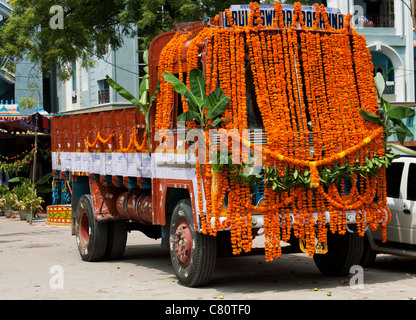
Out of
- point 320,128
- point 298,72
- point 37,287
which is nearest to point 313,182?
point 320,128

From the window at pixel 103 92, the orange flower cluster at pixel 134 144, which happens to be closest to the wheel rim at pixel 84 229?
the orange flower cluster at pixel 134 144

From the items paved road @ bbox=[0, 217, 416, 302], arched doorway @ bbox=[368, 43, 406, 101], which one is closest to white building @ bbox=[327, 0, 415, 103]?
arched doorway @ bbox=[368, 43, 406, 101]

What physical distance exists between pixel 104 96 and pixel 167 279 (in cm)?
2424

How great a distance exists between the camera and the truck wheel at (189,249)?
9023 mm

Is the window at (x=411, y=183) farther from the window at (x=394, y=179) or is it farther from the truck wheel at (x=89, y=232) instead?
the truck wheel at (x=89, y=232)

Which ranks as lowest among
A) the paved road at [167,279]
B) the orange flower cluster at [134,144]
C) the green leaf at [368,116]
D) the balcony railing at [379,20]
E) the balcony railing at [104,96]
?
the paved road at [167,279]

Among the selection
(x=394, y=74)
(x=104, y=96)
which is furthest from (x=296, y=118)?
(x=104, y=96)

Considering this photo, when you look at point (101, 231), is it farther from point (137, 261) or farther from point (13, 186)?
point (13, 186)

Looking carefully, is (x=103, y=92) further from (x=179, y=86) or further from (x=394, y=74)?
(x=179, y=86)

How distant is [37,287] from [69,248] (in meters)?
4.88

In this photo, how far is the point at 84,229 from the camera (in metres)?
12.9

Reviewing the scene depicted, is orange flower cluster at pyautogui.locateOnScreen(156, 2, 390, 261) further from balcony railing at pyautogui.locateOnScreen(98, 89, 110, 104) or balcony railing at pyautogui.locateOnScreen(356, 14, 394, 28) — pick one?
balcony railing at pyautogui.locateOnScreen(98, 89, 110, 104)

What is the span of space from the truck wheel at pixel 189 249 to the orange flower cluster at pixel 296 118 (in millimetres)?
424

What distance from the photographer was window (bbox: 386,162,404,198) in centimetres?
1053
